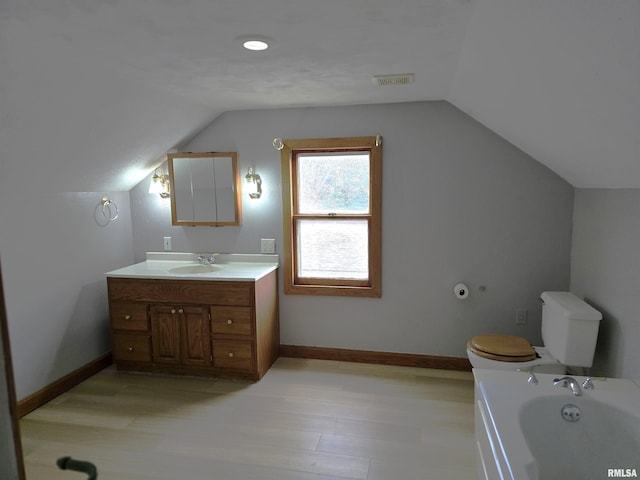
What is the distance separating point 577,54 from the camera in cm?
129

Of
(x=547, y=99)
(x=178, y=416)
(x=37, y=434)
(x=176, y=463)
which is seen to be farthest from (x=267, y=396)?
(x=547, y=99)

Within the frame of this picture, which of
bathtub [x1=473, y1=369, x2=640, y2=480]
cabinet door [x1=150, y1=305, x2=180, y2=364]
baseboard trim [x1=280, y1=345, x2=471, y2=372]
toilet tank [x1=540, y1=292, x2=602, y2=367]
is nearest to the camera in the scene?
bathtub [x1=473, y1=369, x2=640, y2=480]

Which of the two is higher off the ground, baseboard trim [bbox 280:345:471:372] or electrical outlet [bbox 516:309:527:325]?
electrical outlet [bbox 516:309:527:325]

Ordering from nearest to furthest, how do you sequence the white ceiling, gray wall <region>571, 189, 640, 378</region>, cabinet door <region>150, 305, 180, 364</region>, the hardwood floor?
the white ceiling < gray wall <region>571, 189, 640, 378</region> < the hardwood floor < cabinet door <region>150, 305, 180, 364</region>

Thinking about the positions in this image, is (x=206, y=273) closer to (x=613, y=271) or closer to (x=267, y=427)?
(x=267, y=427)

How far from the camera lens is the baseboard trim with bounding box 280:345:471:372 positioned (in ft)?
10.8

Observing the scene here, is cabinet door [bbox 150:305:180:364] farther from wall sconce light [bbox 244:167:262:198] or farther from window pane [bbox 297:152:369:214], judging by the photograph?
window pane [bbox 297:152:369:214]

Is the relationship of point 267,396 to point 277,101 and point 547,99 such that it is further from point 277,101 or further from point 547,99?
point 547,99

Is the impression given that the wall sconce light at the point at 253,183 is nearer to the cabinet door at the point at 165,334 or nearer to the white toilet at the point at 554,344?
→ the cabinet door at the point at 165,334

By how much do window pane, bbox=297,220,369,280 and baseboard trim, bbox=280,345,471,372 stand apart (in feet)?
2.11

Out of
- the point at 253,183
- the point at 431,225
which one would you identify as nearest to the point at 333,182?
the point at 253,183

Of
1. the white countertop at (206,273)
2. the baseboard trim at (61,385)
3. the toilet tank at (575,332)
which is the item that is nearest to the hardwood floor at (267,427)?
the baseboard trim at (61,385)

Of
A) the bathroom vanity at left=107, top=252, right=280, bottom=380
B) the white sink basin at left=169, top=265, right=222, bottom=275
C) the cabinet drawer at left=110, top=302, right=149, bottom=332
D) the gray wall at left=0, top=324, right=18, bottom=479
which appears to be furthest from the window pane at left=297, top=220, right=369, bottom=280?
the gray wall at left=0, top=324, right=18, bottom=479

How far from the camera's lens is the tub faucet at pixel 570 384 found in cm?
186
